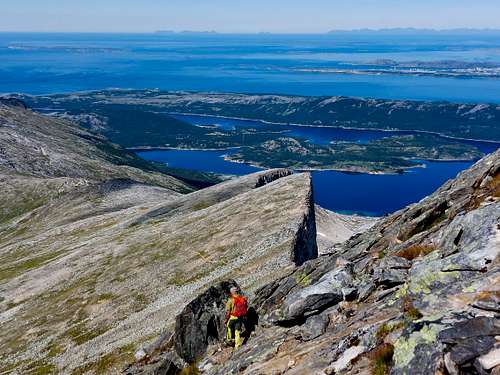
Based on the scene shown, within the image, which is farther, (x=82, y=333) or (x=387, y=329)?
(x=82, y=333)

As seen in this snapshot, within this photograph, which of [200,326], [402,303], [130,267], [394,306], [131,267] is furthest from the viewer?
[130,267]

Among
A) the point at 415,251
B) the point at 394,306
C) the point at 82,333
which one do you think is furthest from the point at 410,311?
the point at 82,333

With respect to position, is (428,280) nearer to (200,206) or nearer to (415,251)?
(415,251)

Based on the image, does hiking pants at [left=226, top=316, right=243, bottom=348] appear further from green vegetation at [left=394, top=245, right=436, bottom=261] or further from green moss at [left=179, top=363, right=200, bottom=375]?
green vegetation at [left=394, top=245, right=436, bottom=261]

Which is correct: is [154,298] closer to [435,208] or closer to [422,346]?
[435,208]

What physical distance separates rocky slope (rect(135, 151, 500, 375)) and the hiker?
97cm

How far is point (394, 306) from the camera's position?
25.4m

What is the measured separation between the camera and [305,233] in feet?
277

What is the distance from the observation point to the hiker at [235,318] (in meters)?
32.9

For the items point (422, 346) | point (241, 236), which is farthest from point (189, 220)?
point (422, 346)

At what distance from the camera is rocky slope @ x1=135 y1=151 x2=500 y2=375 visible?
19.7 metres

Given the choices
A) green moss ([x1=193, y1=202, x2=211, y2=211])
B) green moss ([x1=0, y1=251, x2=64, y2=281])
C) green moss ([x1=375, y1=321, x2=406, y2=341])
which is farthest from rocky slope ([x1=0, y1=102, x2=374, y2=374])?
green moss ([x1=375, y1=321, x2=406, y2=341])

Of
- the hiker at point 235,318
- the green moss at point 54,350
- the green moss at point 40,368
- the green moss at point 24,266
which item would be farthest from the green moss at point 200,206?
the hiker at point 235,318

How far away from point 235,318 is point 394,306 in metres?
11.2
